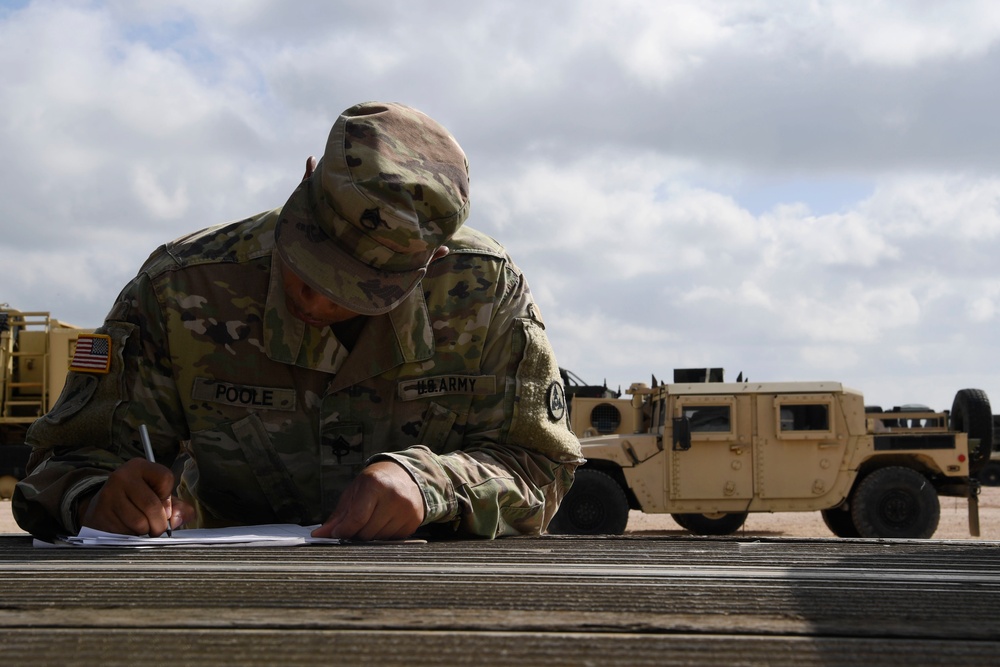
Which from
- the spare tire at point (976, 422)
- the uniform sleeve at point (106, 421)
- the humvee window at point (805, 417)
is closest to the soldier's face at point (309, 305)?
the uniform sleeve at point (106, 421)

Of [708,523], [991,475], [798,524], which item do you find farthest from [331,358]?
[991,475]

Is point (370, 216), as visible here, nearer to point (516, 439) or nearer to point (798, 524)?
point (516, 439)

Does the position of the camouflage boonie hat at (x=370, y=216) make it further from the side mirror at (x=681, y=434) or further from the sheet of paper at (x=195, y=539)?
the side mirror at (x=681, y=434)

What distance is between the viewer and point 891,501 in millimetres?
11922

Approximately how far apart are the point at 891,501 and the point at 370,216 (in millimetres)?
10922

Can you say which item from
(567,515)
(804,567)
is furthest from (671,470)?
(804,567)

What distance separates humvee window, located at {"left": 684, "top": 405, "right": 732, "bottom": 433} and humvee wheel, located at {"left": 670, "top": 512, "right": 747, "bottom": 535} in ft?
6.22

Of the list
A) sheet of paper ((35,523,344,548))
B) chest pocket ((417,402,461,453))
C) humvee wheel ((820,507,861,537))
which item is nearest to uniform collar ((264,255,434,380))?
chest pocket ((417,402,461,453))

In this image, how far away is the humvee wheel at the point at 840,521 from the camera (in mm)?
12312

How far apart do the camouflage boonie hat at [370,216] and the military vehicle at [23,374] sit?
14.4m

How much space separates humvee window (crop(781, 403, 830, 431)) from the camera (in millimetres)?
11758

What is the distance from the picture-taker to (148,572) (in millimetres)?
1454

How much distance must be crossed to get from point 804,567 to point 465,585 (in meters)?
0.49

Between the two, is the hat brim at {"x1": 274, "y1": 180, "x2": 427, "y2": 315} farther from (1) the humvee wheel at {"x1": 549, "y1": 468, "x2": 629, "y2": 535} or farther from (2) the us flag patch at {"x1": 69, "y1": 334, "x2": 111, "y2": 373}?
(1) the humvee wheel at {"x1": 549, "y1": 468, "x2": 629, "y2": 535}
